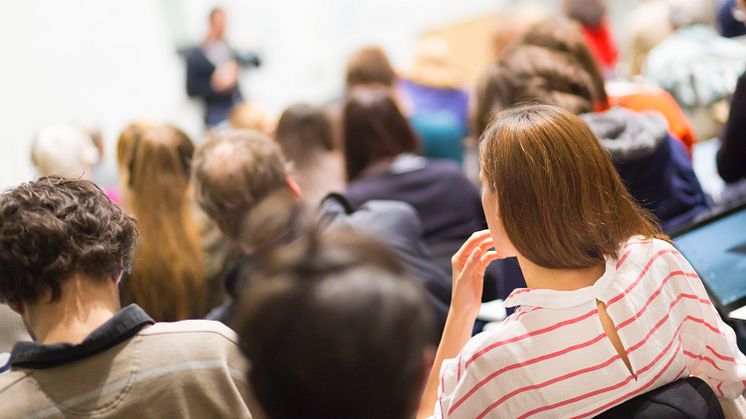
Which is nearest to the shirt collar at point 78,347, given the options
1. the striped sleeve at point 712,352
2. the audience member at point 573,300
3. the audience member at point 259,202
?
the audience member at point 573,300

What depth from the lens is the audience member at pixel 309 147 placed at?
11.1ft

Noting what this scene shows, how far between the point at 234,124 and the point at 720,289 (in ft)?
9.32

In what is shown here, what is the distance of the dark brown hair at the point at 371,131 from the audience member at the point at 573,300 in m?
1.57

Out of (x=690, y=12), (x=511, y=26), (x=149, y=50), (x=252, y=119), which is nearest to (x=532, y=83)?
(x=690, y=12)

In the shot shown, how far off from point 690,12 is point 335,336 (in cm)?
322

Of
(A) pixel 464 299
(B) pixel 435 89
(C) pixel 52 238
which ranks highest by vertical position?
(C) pixel 52 238

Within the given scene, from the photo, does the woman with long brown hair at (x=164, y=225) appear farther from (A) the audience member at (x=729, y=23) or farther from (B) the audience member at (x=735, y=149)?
(A) the audience member at (x=729, y=23)

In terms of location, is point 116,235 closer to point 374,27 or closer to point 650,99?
point 650,99

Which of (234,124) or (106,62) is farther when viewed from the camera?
(106,62)

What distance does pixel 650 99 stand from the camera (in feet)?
9.85

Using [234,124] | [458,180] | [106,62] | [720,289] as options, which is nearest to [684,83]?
[458,180]

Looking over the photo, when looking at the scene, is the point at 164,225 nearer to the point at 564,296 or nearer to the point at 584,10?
the point at 564,296

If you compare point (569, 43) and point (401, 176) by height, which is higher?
point (569, 43)

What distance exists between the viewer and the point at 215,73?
639 centimetres
